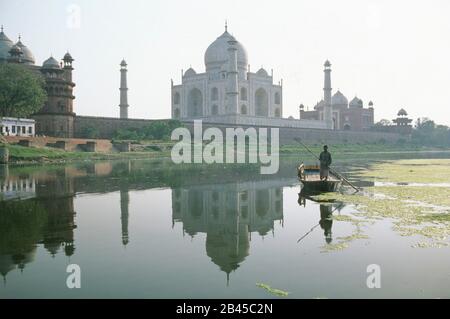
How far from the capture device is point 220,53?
6569cm

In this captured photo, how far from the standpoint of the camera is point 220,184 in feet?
60.8

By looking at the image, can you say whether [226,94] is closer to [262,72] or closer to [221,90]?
[221,90]

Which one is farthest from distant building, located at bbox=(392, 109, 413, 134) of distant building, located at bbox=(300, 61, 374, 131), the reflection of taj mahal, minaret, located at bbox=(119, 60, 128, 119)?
the reflection of taj mahal

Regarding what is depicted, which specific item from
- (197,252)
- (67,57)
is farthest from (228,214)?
(67,57)

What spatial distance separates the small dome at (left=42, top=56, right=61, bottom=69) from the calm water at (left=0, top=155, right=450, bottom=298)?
31.9 meters

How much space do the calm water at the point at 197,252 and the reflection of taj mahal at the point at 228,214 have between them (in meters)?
0.03

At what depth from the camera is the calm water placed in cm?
574

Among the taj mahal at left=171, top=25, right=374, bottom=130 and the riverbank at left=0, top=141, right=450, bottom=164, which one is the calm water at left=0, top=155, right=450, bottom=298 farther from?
the taj mahal at left=171, top=25, right=374, bottom=130

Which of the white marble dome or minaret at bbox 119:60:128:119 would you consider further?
the white marble dome

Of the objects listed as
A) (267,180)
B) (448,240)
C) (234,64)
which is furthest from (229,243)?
(234,64)

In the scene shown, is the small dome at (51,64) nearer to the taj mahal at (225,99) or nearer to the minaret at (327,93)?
the taj mahal at (225,99)

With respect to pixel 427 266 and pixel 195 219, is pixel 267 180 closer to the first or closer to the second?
pixel 195 219

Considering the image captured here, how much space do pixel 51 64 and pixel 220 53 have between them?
28.3 m

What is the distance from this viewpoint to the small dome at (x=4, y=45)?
151 feet
